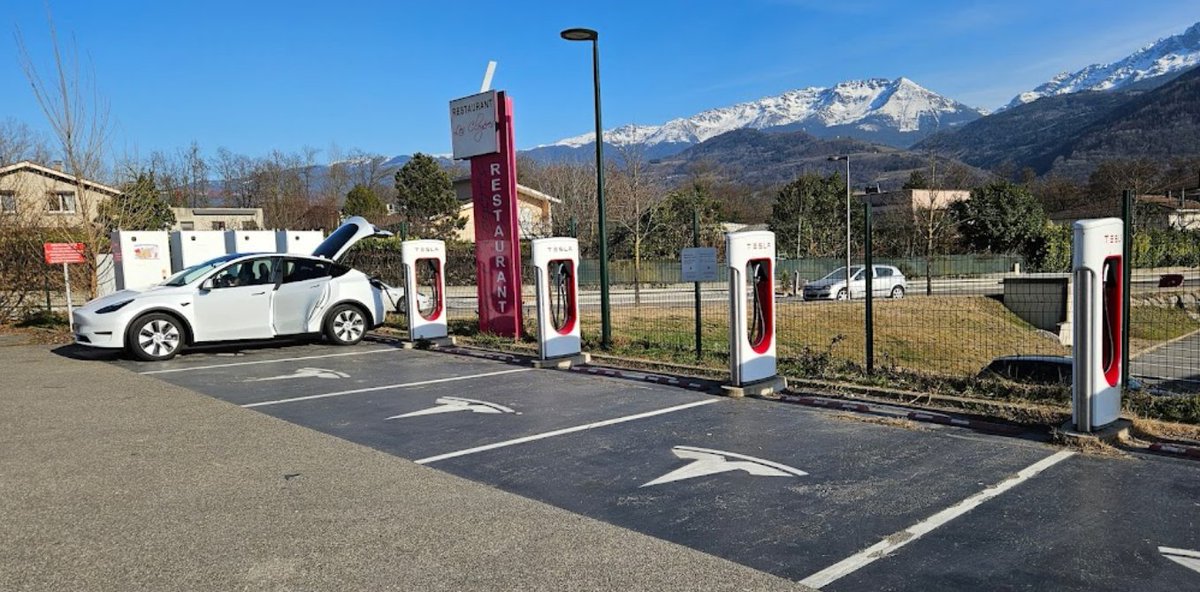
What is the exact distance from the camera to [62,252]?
13992mm

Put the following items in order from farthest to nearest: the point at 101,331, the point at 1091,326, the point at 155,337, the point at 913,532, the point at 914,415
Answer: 1. the point at 155,337
2. the point at 101,331
3. the point at 914,415
4. the point at 1091,326
5. the point at 913,532

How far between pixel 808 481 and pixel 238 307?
9.27m

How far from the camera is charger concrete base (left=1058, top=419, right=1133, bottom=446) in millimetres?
5664

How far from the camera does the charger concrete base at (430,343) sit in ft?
40.3

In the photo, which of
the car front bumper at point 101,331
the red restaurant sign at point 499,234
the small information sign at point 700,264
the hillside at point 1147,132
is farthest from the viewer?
the hillside at point 1147,132

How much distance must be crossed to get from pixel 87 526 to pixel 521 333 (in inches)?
329

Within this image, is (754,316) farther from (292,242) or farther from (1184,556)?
(292,242)

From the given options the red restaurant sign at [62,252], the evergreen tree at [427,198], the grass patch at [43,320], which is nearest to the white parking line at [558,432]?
the red restaurant sign at [62,252]

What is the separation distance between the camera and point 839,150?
7781 inches

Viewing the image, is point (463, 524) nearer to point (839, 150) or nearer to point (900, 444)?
point (900, 444)

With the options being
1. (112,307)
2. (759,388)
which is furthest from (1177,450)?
(112,307)

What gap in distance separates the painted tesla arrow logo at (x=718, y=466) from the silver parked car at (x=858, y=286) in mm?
21685

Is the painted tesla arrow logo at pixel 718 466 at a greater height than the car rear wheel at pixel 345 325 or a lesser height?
lesser

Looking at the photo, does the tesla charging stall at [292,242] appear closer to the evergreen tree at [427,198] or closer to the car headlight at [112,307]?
the car headlight at [112,307]
